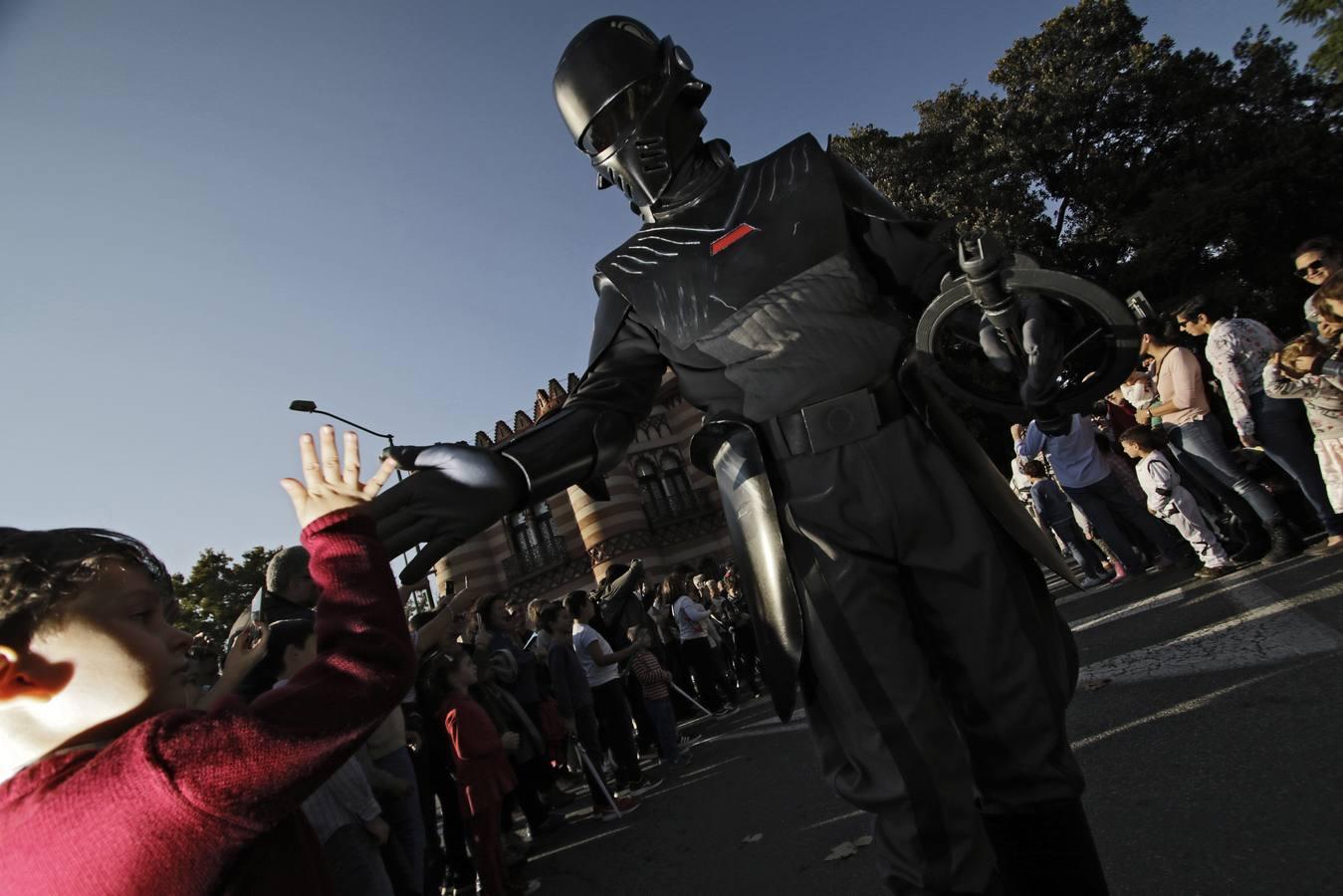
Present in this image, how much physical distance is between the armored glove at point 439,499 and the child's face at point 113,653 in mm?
421

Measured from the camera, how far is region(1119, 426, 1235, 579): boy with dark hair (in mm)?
6309

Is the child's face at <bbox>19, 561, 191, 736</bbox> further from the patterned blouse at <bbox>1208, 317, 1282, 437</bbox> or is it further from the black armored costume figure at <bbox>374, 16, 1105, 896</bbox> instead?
the patterned blouse at <bbox>1208, 317, 1282, 437</bbox>

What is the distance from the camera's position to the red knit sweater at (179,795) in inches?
47.9

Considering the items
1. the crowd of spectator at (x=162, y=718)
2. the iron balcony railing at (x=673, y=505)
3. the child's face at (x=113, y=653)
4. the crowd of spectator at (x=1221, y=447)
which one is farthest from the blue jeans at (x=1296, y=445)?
the iron balcony railing at (x=673, y=505)

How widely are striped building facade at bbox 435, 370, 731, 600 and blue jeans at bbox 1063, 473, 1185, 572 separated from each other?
52.9 feet

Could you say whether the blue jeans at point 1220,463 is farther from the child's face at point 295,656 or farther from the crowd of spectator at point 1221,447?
the child's face at point 295,656

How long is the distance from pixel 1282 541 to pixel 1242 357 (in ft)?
4.81

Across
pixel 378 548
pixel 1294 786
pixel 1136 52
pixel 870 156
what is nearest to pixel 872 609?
pixel 378 548

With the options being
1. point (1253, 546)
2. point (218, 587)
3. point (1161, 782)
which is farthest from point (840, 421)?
point (218, 587)

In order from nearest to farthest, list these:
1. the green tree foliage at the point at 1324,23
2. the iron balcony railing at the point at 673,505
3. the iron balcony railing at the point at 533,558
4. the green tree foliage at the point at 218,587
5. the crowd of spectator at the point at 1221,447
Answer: the crowd of spectator at the point at 1221,447
the green tree foliage at the point at 1324,23
the iron balcony railing at the point at 673,505
the iron balcony railing at the point at 533,558
the green tree foliage at the point at 218,587

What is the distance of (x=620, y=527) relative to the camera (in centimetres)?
2420

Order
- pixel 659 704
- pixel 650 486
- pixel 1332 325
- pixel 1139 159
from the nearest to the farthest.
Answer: pixel 1332 325
pixel 659 704
pixel 1139 159
pixel 650 486

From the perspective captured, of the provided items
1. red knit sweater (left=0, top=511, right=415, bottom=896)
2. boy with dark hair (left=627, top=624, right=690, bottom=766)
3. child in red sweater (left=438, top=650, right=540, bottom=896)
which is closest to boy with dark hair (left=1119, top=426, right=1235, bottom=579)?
boy with dark hair (left=627, top=624, right=690, bottom=766)

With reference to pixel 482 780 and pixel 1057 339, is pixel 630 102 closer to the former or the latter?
pixel 1057 339
